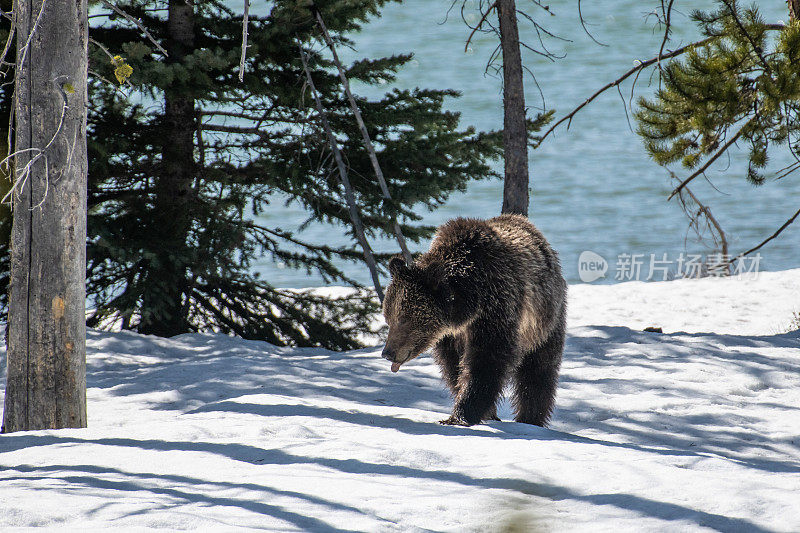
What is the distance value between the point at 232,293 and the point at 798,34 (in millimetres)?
7722

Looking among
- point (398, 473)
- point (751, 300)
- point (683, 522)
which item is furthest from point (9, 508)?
point (751, 300)

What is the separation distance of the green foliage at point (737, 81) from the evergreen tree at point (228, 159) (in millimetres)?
2421

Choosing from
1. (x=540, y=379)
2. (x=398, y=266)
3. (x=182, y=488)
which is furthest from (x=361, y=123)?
(x=182, y=488)

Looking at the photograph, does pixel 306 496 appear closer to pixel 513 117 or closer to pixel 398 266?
pixel 398 266

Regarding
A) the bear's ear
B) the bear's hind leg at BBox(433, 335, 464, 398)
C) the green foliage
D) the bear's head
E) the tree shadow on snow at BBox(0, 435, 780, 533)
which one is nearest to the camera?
the tree shadow on snow at BBox(0, 435, 780, 533)

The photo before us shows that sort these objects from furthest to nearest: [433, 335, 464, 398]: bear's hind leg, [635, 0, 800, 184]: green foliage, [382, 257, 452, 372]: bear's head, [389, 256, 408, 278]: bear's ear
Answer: [635, 0, 800, 184]: green foliage
[433, 335, 464, 398]: bear's hind leg
[389, 256, 408, 278]: bear's ear
[382, 257, 452, 372]: bear's head

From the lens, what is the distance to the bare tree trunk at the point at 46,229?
Answer: 5.05 m

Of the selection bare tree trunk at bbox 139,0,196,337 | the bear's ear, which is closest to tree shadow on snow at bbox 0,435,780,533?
the bear's ear

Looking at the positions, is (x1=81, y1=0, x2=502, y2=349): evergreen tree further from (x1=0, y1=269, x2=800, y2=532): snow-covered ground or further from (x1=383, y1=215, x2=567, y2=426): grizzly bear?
(x1=383, y1=215, x2=567, y2=426): grizzly bear

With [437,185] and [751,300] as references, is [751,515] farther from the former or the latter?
[751,300]

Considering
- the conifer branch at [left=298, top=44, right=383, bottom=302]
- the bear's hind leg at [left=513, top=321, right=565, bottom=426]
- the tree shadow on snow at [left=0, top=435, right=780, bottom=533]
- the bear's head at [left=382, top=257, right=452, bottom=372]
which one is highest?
the conifer branch at [left=298, top=44, right=383, bottom=302]

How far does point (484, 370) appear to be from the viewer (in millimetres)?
4930

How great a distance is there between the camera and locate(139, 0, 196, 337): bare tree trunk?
29.1 ft

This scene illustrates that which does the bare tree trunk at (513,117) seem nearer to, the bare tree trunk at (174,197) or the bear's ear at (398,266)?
the bare tree trunk at (174,197)
